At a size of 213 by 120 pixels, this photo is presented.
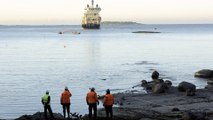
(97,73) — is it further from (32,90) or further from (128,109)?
(128,109)

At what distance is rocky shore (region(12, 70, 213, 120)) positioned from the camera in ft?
90.8

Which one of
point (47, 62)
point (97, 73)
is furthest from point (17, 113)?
point (47, 62)

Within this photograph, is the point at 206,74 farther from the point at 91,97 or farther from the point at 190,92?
the point at 91,97

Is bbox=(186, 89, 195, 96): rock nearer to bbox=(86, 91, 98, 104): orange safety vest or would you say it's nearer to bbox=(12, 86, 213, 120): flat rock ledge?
bbox=(12, 86, 213, 120): flat rock ledge

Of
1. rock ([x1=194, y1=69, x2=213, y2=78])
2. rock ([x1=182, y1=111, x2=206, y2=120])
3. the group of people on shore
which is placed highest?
the group of people on shore

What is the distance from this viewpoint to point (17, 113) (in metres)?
32.2

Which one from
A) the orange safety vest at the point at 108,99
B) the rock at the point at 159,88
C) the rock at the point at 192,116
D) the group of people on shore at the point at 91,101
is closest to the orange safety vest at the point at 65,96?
the group of people on shore at the point at 91,101

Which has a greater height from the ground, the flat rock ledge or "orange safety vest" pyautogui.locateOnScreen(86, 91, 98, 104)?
"orange safety vest" pyautogui.locateOnScreen(86, 91, 98, 104)

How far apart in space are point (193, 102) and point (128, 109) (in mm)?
6444

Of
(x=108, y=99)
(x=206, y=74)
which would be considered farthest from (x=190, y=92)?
(x=206, y=74)

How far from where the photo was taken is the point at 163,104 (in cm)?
3456

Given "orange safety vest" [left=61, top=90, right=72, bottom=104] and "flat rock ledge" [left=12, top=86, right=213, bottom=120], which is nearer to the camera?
"orange safety vest" [left=61, top=90, right=72, bottom=104]

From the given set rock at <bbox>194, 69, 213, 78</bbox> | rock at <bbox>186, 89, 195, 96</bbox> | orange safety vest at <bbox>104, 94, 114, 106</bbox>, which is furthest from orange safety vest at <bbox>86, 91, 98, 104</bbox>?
rock at <bbox>194, 69, 213, 78</bbox>

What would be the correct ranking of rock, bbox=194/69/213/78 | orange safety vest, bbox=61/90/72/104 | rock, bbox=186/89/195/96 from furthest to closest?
rock, bbox=194/69/213/78 → rock, bbox=186/89/195/96 → orange safety vest, bbox=61/90/72/104
